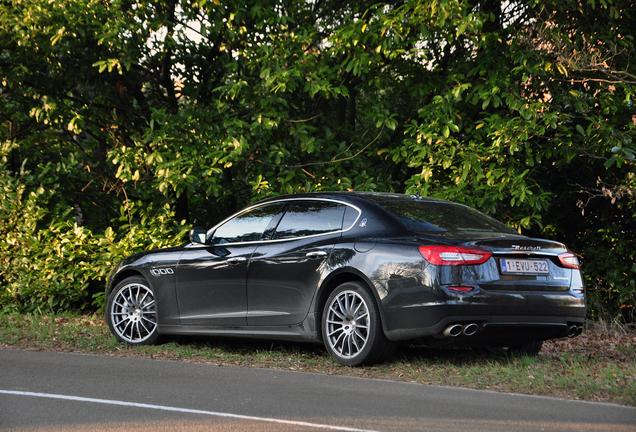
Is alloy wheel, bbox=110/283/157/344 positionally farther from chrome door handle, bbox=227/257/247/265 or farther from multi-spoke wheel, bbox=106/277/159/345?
chrome door handle, bbox=227/257/247/265

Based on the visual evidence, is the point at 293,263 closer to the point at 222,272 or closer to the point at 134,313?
the point at 222,272

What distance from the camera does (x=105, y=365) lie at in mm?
7105

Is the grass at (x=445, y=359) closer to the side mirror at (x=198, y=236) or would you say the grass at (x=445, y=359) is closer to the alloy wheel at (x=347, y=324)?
the alloy wheel at (x=347, y=324)

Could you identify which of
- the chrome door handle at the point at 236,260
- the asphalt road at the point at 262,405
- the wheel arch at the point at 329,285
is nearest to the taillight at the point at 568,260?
the asphalt road at the point at 262,405

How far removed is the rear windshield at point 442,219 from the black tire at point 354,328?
74 cm

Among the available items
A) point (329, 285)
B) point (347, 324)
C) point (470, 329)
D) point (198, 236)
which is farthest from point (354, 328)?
point (198, 236)

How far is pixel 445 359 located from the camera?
721 centimetres

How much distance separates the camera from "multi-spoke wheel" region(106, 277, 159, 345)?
332 inches

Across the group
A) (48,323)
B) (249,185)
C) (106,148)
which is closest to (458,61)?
(249,185)

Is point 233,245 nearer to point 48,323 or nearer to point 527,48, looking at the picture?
point 48,323

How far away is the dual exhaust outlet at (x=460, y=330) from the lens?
6148 millimetres

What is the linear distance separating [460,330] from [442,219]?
1.12m

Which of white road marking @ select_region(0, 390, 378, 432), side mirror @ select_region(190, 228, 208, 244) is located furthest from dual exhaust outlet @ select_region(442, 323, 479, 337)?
side mirror @ select_region(190, 228, 208, 244)

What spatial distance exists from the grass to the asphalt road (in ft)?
1.15
